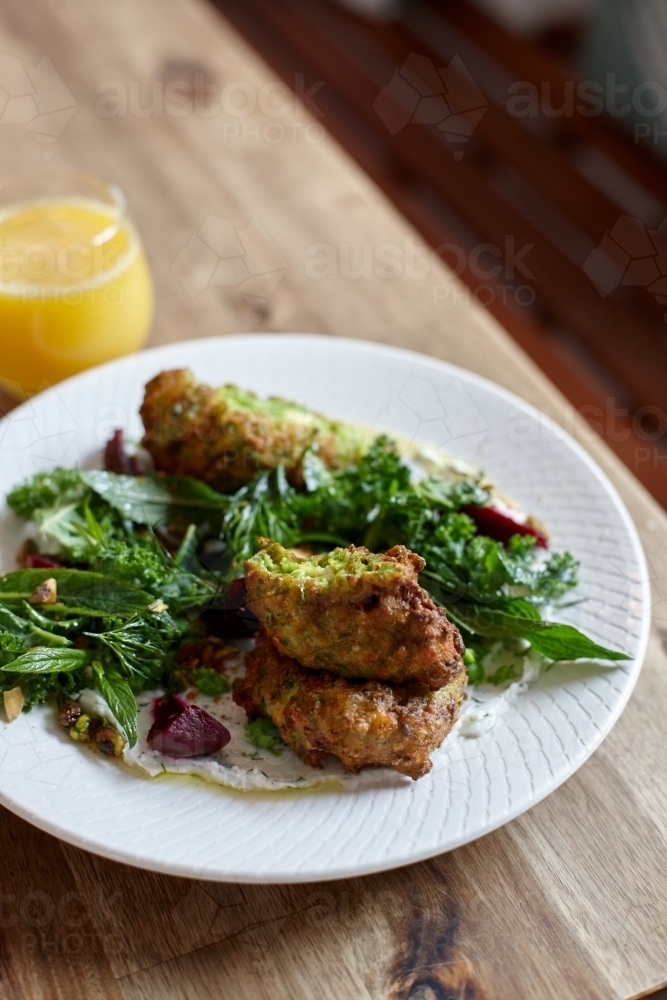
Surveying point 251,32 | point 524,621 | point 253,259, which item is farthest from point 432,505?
point 251,32

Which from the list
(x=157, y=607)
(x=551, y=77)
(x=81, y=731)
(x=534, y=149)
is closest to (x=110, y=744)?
(x=81, y=731)

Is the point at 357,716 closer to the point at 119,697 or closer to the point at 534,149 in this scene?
the point at 119,697

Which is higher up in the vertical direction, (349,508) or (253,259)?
(349,508)

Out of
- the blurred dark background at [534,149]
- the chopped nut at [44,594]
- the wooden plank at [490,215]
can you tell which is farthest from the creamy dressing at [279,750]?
the wooden plank at [490,215]

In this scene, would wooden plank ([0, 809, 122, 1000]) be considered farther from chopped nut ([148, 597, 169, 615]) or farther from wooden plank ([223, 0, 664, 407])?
wooden plank ([223, 0, 664, 407])

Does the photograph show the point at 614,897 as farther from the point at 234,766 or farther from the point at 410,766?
the point at 234,766
